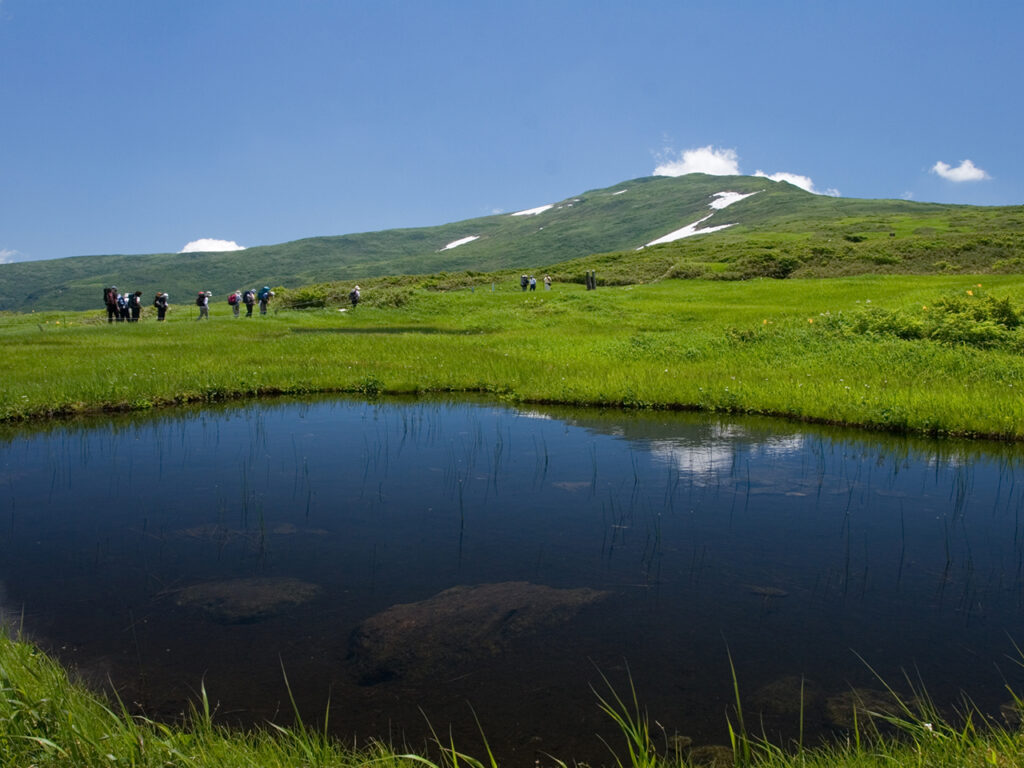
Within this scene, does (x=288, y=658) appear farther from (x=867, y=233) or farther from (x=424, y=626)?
(x=867, y=233)

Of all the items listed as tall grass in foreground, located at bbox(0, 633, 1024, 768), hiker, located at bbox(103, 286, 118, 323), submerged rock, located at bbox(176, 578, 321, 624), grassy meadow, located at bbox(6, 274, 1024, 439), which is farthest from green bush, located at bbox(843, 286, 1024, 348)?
hiker, located at bbox(103, 286, 118, 323)

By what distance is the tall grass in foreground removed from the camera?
15.0 feet

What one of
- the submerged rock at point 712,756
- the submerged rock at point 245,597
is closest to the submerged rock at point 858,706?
the submerged rock at point 712,756

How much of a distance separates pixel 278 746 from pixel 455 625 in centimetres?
265

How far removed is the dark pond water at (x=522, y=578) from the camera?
21.1ft

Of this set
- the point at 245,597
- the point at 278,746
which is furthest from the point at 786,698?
the point at 245,597

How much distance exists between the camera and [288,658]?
23.0 ft

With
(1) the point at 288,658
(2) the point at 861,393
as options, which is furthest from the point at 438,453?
(2) the point at 861,393

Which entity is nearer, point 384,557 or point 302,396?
point 384,557

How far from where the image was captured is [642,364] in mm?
24875

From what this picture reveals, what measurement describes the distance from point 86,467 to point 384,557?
24.9 ft

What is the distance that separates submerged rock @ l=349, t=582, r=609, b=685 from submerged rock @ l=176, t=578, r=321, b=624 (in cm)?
108

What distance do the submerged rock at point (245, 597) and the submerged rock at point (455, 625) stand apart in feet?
3.54

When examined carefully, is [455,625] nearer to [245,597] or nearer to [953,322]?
[245,597]
